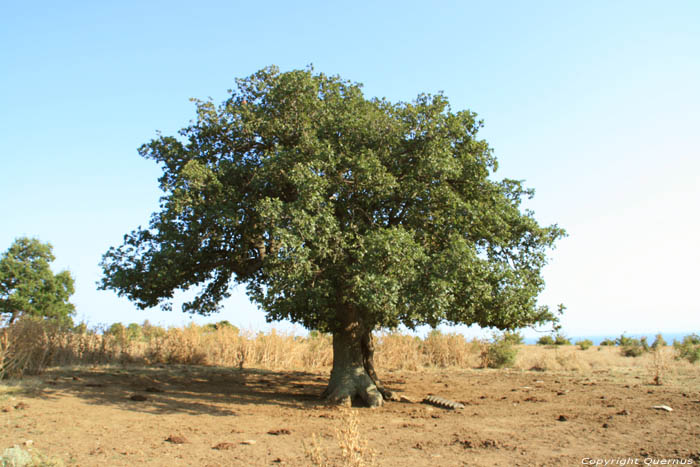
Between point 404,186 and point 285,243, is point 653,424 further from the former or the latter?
point 285,243

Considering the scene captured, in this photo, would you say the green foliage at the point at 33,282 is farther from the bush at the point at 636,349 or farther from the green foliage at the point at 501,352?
the bush at the point at 636,349

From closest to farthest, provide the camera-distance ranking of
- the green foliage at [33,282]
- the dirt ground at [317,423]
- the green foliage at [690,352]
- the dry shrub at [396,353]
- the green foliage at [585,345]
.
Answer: the dirt ground at [317,423] → the green foliage at [690,352] → the dry shrub at [396,353] → the green foliage at [585,345] → the green foliage at [33,282]

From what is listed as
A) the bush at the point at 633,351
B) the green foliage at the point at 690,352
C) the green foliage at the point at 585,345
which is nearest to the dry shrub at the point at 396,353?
the green foliage at the point at 690,352

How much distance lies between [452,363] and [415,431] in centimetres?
1610

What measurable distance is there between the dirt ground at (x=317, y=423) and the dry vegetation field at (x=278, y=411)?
43mm

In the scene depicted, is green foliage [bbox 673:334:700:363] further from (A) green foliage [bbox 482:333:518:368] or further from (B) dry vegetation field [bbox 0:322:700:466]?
(A) green foliage [bbox 482:333:518:368]

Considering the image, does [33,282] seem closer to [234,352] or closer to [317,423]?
[234,352]

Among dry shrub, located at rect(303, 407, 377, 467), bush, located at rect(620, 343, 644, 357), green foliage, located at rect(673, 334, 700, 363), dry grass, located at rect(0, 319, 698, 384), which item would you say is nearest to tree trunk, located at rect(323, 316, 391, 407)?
dry shrub, located at rect(303, 407, 377, 467)

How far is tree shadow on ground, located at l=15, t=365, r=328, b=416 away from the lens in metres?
11.1

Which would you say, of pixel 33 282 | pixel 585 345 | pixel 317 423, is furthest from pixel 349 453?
pixel 33 282

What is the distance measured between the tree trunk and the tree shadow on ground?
2.03 ft

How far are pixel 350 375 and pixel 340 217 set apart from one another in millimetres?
4388

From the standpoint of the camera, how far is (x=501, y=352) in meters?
23.1

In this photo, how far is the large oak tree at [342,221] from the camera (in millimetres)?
10141
